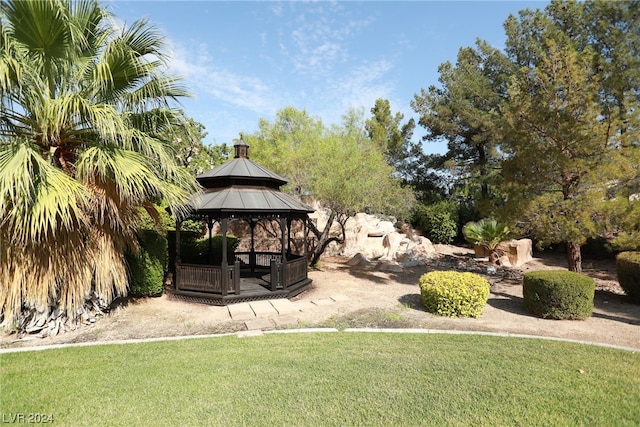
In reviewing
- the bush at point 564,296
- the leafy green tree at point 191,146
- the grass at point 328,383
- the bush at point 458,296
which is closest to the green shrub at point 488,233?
the bush at point 564,296

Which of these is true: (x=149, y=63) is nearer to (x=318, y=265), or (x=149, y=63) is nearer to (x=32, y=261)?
(x=32, y=261)

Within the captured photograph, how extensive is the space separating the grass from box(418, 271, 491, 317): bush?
1493 millimetres

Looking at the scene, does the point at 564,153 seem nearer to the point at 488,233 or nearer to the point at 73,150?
the point at 488,233

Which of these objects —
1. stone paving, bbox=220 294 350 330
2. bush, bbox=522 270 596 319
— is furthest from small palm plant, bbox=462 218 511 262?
stone paving, bbox=220 294 350 330

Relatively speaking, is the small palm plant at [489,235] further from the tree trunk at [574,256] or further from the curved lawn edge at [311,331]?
the curved lawn edge at [311,331]

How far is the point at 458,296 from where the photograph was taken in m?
7.09

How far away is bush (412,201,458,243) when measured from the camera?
2050cm

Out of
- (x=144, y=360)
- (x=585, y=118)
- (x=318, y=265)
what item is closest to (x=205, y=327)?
(x=144, y=360)

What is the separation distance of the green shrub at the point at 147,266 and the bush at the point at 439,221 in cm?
1596

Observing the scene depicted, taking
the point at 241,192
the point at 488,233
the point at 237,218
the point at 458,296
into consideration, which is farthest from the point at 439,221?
the point at 237,218

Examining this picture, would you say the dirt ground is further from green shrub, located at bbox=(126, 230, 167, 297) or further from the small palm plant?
the small palm plant

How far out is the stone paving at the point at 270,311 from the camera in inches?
267

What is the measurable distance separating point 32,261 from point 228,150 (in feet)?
53.5

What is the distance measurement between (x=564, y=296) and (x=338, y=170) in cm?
717
